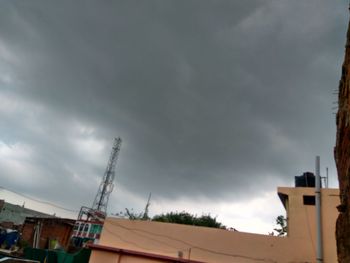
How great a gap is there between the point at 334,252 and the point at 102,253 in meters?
10.5

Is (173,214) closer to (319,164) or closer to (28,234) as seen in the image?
(28,234)

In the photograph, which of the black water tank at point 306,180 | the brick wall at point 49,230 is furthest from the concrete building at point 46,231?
the black water tank at point 306,180

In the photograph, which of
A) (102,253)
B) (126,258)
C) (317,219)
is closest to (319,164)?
(317,219)

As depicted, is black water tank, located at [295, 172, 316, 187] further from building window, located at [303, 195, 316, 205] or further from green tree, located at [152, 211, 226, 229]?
green tree, located at [152, 211, 226, 229]

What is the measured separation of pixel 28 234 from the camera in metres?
29.2

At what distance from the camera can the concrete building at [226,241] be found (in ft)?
40.6

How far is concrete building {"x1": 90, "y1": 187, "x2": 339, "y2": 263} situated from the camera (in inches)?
488

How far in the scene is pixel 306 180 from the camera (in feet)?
52.1

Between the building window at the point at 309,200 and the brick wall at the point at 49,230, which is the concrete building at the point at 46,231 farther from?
the building window at the point at 309,200

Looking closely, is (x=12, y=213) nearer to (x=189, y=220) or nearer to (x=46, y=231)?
(x=46, y=231)

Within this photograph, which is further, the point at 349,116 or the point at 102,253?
the point at 102,253

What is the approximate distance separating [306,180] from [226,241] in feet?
19.3

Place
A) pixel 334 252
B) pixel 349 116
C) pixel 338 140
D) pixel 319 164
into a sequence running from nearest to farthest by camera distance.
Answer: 1. pixel 349 116
2. pixel 338 140
3. pixel 334 252
4. pixel 319 164

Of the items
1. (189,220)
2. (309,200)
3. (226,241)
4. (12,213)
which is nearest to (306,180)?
(309,200)
